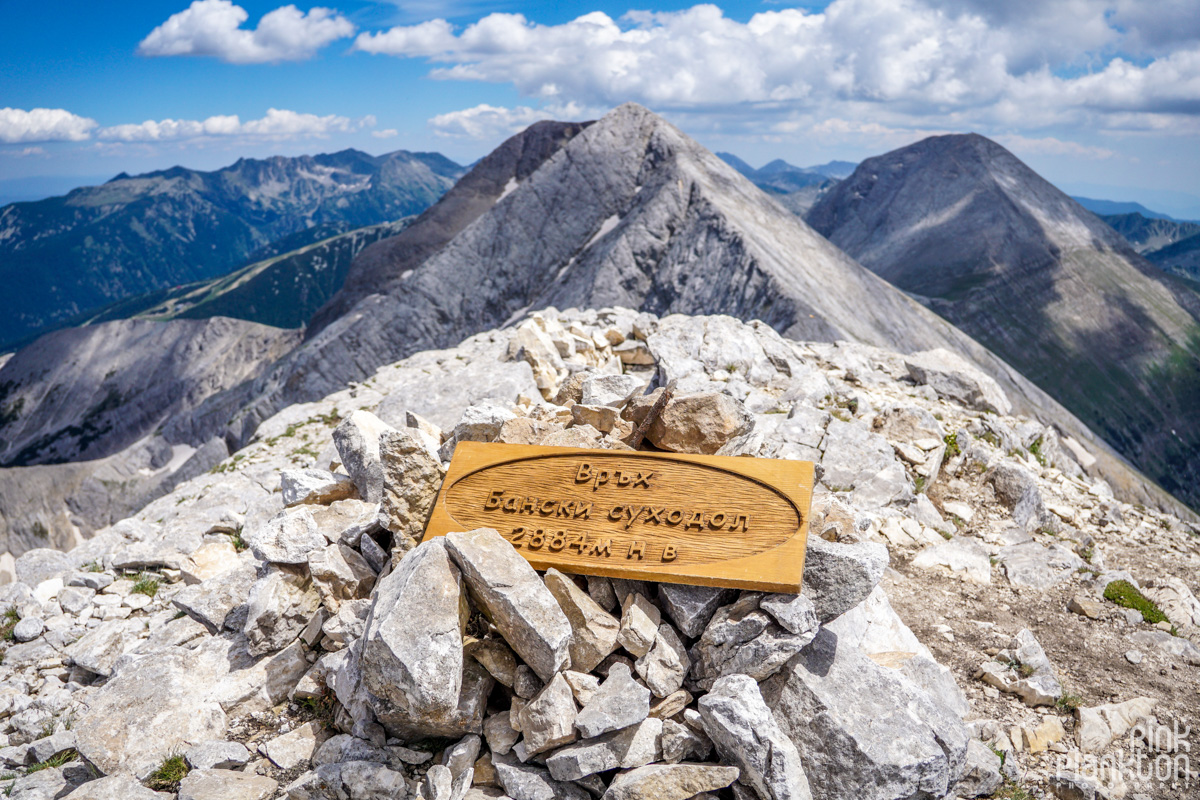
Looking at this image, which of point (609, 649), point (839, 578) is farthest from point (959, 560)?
point (609, 649)

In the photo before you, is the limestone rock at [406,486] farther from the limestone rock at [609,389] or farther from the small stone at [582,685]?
the limestone rock at [609,389]

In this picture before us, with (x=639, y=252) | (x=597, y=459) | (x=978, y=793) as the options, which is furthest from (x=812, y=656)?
(x=639, y=252)

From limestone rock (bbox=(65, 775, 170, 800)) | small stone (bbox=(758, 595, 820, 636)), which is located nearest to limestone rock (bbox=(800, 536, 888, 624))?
small stone (bbox=(758, 595, 820, 636))

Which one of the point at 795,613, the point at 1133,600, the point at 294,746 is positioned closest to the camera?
the point at 795,613

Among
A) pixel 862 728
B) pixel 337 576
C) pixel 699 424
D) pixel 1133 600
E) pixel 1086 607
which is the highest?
pixel 699 424

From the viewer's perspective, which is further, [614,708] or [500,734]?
[500,734]

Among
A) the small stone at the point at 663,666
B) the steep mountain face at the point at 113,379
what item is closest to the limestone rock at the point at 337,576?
the small stone at the point at 663,666

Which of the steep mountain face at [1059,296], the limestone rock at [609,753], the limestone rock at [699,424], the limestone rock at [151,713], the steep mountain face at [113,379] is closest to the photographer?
the limestone rock at [609,753]

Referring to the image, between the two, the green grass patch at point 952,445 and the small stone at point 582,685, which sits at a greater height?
the small stone at point 582,685

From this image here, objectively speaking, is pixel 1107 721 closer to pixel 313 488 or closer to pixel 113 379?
pixel 313 488
